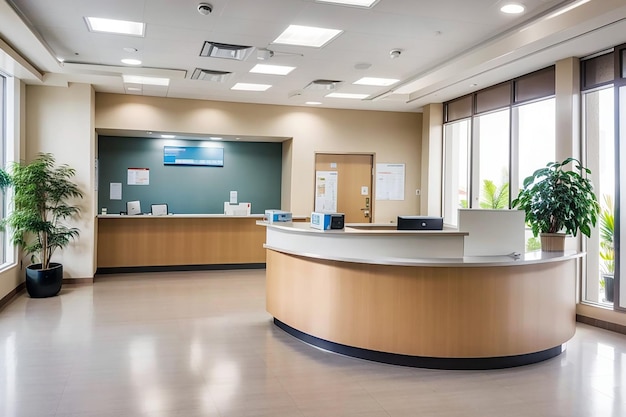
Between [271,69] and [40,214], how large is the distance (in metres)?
3.94

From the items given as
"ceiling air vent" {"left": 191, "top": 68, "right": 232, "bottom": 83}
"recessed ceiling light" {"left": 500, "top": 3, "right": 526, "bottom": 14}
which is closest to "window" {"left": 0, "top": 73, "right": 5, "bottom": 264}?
"ceiling air vent" {"left": 191, "top": 68, "right": 232, "bottom": 83}

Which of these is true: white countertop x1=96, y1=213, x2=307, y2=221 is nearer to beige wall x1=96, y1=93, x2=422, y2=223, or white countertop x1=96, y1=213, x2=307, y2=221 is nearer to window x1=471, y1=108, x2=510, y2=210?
beige wall x1=96, y1=93, x2=422, y2=223

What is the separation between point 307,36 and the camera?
18.6 feet

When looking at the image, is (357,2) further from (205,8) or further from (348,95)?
(348,95)

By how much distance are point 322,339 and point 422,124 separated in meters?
6.42

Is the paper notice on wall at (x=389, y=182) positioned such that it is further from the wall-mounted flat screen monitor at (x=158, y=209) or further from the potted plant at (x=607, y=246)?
the potted plant at (x=607, y=246)

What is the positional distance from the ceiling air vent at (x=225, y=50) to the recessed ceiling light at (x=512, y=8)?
2819 millimetres

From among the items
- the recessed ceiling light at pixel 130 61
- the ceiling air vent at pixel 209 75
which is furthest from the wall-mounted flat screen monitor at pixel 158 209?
the recessed ceiling light at pixel 130 61

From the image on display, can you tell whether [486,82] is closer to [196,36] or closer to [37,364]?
[196,36]

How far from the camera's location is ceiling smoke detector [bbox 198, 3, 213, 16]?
4591mm

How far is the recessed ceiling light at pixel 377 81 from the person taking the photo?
7636 millimetres

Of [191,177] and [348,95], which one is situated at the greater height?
[348,95]

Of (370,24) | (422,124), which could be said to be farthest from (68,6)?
(422,124)

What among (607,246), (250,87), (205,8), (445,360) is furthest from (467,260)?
(250,87)
